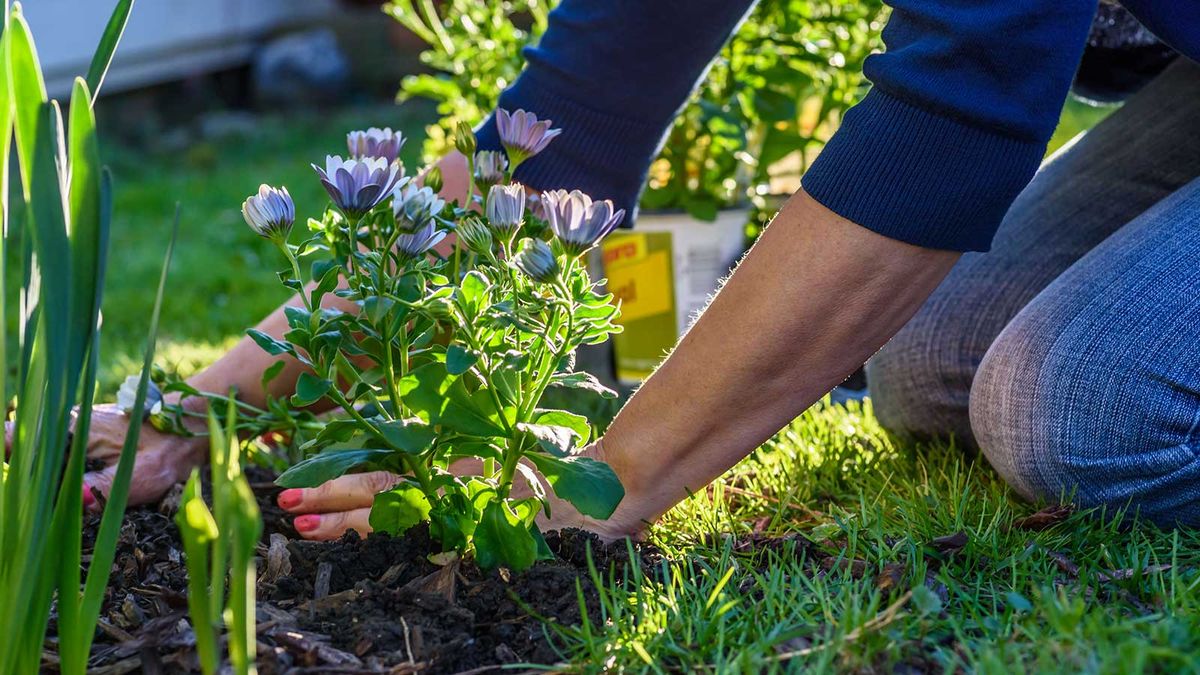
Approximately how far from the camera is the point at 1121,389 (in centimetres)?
137

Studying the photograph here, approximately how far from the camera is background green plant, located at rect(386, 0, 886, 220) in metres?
2.13

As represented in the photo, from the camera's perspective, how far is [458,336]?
43.8 inches

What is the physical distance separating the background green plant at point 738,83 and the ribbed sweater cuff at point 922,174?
0.92m

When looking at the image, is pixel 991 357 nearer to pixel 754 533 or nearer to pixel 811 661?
pixel 754 533

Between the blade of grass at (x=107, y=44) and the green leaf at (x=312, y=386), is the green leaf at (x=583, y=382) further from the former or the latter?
the blade of grass at (x=107, y=44)

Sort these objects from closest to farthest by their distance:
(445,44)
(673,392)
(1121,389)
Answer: (673,392) < (1121,389) < (445,44)

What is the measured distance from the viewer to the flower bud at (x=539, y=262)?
0.98m

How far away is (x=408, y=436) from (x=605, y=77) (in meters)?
0.70

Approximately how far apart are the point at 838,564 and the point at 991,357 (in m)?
0.42

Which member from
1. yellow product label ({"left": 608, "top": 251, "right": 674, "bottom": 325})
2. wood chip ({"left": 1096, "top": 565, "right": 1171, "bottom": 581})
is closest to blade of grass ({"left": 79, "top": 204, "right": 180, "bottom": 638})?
wood chip ({"left": 1096, "top": 565, "right": 1171, "bottom": 581})

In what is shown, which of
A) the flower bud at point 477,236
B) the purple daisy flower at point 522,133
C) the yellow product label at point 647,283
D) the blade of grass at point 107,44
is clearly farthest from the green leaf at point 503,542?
the yellow product label at point 647,283

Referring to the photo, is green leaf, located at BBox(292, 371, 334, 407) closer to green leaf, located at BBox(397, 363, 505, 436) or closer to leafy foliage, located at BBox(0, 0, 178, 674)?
green leaf, located at BBox(397, 363, 505, 436)

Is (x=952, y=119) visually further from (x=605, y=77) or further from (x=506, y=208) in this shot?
(x=605, y=77)

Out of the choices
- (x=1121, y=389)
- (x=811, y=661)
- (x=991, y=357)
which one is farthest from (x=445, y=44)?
(x=811, y=661)
